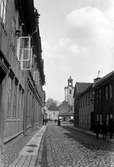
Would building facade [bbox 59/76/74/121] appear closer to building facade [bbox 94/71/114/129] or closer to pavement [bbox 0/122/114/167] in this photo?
building facade [bbox 94/71/114/129]

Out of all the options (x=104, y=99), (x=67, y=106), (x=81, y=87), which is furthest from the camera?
(x=67, y=106)

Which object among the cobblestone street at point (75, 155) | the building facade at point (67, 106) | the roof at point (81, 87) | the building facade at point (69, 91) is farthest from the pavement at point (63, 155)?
the building facade at point (69, 91)

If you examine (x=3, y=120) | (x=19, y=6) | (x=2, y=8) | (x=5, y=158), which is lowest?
(x=5, y=158)

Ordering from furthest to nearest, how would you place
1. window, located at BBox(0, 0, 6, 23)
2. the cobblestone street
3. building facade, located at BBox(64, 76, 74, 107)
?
building facade, located at BBox(64, 76, 74, 107) → window, located at BBox(0, 0, 6, 23) → the cobblestone street

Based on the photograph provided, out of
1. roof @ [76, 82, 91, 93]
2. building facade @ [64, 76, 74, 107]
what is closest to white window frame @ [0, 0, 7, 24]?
roof @ [76, 82, 91, 93]

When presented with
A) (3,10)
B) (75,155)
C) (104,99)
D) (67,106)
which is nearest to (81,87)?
(104,99)

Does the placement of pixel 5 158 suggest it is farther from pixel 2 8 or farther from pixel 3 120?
pixel 2 8

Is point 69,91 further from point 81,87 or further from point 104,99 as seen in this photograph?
point 104,99

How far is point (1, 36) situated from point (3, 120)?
10.5 ft

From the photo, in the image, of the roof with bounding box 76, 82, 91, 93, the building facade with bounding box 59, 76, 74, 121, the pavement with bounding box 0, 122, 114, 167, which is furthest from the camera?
the building facade with bounding box 59, 76, 74, 121

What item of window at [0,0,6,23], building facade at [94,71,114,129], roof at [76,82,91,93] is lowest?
building facade at [94,71,114,129]

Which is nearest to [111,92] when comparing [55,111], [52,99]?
[55,111]

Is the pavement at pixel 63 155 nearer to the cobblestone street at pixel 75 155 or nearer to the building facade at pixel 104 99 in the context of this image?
the cobblestone street at pixel 75 155

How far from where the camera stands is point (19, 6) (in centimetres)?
1442
